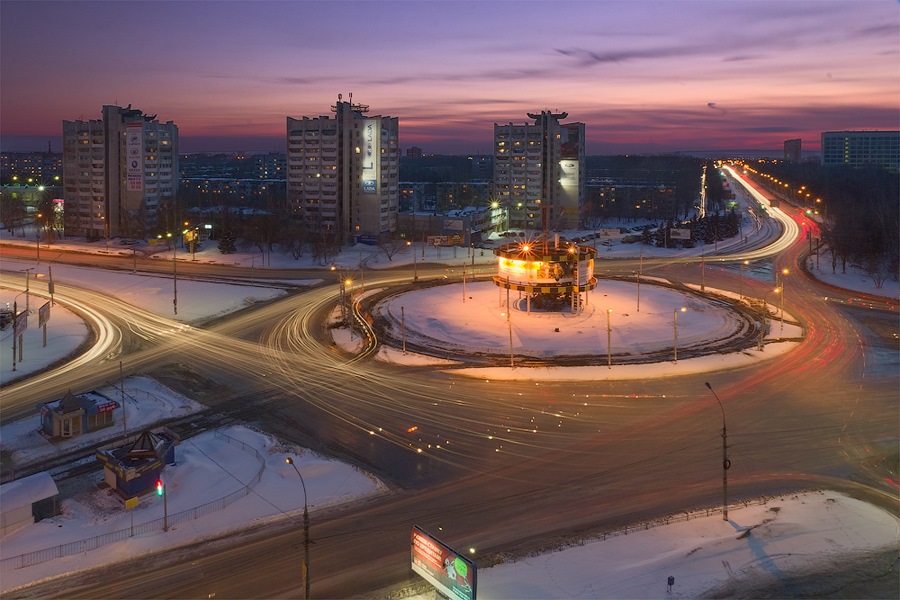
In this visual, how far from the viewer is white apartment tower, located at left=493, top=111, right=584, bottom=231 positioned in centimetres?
12000

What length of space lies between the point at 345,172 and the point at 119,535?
264 feet

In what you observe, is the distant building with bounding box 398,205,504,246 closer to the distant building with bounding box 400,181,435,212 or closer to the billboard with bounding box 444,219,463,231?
the billboard with bounding box 444,219,463,231

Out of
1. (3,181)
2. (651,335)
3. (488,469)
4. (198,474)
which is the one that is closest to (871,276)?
(651,335)

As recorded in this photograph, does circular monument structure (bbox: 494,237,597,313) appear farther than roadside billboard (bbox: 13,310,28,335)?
Yes

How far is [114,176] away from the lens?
10388 cm

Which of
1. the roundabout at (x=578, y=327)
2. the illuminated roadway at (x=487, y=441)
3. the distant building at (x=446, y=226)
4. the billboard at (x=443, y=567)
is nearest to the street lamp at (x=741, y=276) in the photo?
the roundabout at (x=578, y=327)

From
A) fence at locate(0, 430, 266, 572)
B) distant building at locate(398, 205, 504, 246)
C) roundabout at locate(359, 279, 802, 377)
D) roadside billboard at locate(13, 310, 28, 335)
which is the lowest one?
fence at locate(0, 430, 266, 572)

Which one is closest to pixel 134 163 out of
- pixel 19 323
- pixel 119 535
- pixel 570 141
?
pixel 19 323

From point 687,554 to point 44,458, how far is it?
984 inches

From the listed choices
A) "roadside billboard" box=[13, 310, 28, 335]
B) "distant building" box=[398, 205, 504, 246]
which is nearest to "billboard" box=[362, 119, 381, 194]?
"distant building" box=[398, 205, 504, 246]

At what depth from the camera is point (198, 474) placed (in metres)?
27.7

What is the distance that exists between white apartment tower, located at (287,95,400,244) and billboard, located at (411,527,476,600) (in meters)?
79.2

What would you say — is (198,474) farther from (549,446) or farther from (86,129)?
(86,129)

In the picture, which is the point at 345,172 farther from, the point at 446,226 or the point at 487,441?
the point at 487,441
